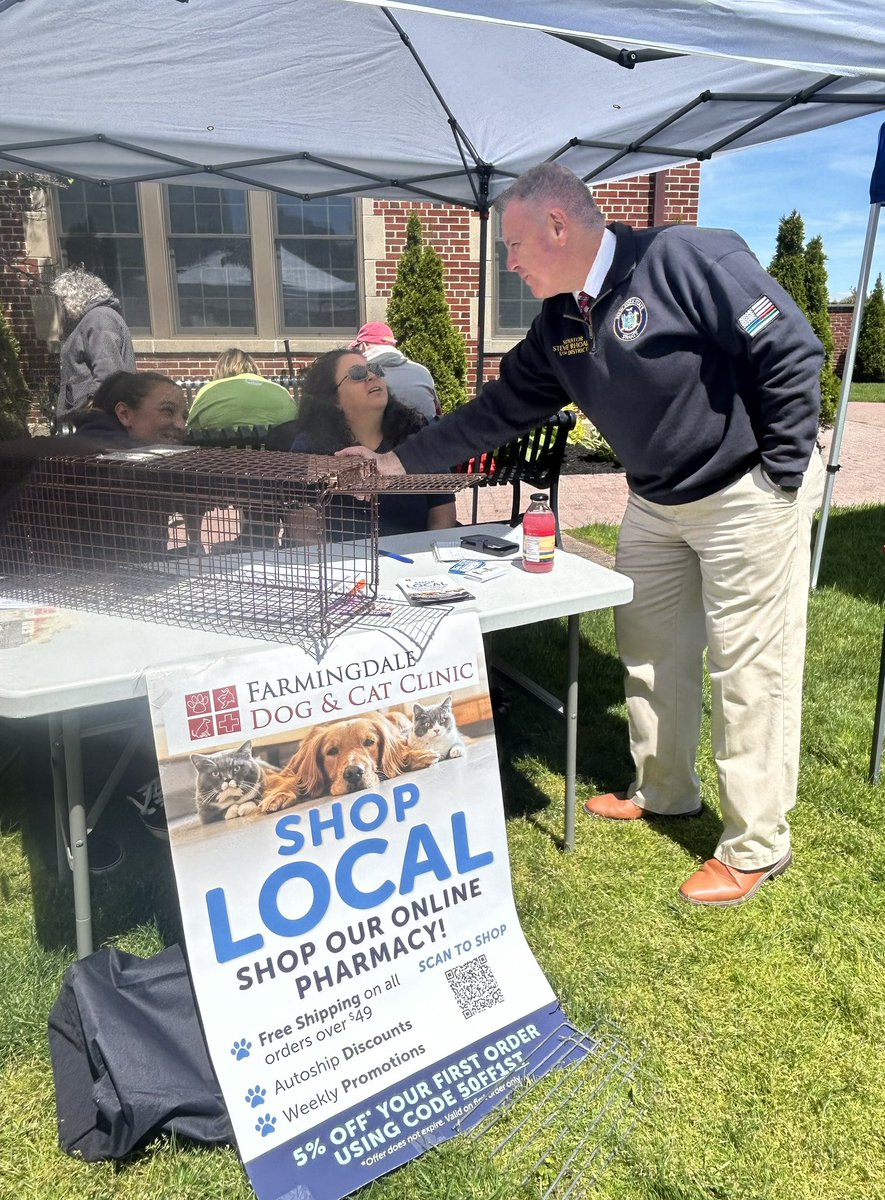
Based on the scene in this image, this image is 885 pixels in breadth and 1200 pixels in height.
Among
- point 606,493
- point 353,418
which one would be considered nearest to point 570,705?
point 353,418

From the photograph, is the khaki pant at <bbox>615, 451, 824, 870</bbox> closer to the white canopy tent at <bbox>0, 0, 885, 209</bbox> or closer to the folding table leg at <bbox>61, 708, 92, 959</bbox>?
the white canopy tent at <bbox>0, 0, 885, 209</bbox>

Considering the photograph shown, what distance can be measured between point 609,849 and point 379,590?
A: 1173mm

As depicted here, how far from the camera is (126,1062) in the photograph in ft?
5.92

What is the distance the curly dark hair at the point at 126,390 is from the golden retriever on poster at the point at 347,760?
169cm

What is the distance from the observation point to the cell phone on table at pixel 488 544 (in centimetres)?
275

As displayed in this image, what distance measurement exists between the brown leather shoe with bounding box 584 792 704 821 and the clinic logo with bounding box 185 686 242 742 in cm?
160

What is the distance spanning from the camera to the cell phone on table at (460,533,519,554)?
2.75 meters

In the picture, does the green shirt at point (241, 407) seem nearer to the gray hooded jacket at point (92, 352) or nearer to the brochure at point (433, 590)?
the gray hooded jacket at point (92, 352)

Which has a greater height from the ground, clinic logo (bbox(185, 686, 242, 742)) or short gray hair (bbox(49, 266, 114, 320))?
short gray hair (bbox(49, 266, 114, 320))

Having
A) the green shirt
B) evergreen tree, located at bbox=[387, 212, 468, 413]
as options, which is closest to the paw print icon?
the green shirt

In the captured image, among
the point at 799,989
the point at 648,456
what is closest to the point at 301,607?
the point at 648,456

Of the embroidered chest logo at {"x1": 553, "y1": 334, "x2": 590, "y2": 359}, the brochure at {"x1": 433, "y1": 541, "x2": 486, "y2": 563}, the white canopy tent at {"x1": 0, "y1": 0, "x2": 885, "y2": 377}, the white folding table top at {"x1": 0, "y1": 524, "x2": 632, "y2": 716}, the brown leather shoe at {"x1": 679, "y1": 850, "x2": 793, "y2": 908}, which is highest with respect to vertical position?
the white canopy tent at {"x1": 0, "y1": 0, "x2": 885, "y2": 377}

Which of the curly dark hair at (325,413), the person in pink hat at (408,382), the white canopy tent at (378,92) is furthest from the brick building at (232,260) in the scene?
the curly dark hair at (325,413)

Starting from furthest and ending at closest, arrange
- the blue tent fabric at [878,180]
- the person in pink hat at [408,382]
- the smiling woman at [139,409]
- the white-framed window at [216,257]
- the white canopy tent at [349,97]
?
the white-framed window at [216,257] < the person in pink hat at [408,382] < the blue tent fabric at [878,180] < the white canopy tent at [349,97] < the smiling woman at [139,409]
